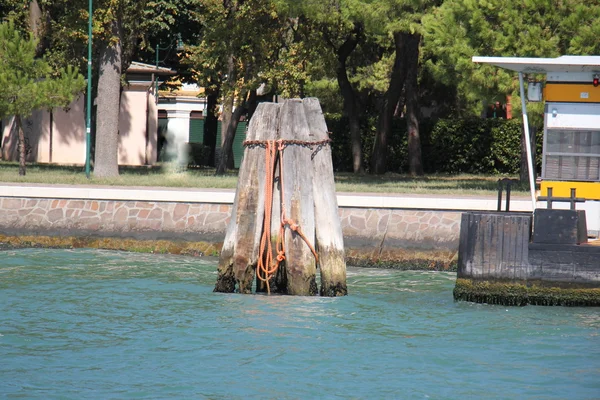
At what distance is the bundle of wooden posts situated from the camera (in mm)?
13867

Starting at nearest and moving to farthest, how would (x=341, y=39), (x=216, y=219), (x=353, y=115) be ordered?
1. (x=216, y=219)
2. (x=353, y=115)
3. (x=341, y=39)

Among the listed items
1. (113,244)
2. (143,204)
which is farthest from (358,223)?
(113,244)

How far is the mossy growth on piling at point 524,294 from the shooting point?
14.2m

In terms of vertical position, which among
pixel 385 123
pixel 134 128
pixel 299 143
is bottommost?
pixel 299 143

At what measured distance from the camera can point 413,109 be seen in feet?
113

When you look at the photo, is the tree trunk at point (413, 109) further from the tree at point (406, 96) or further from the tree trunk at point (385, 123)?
the tree trunk at point (385, 123)

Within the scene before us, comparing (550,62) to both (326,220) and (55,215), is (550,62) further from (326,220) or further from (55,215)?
(55,215)

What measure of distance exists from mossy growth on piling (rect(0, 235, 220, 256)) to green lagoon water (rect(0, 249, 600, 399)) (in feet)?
9.22

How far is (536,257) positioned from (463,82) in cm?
1014

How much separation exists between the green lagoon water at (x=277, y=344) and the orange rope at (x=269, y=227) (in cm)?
52

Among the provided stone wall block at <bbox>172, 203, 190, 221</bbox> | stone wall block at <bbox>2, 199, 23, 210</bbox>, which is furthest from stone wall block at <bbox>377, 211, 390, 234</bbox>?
stone wall block at <bbox>2, 199, 23, 210</bbox>

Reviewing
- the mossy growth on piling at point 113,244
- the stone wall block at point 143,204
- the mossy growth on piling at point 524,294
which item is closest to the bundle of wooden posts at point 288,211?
the mossy growth on piling at point 524,294

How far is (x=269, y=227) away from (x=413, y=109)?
2126 cm

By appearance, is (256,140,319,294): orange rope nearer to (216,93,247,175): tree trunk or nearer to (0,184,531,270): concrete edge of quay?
(0,184,531,270): concrete edge of quay
